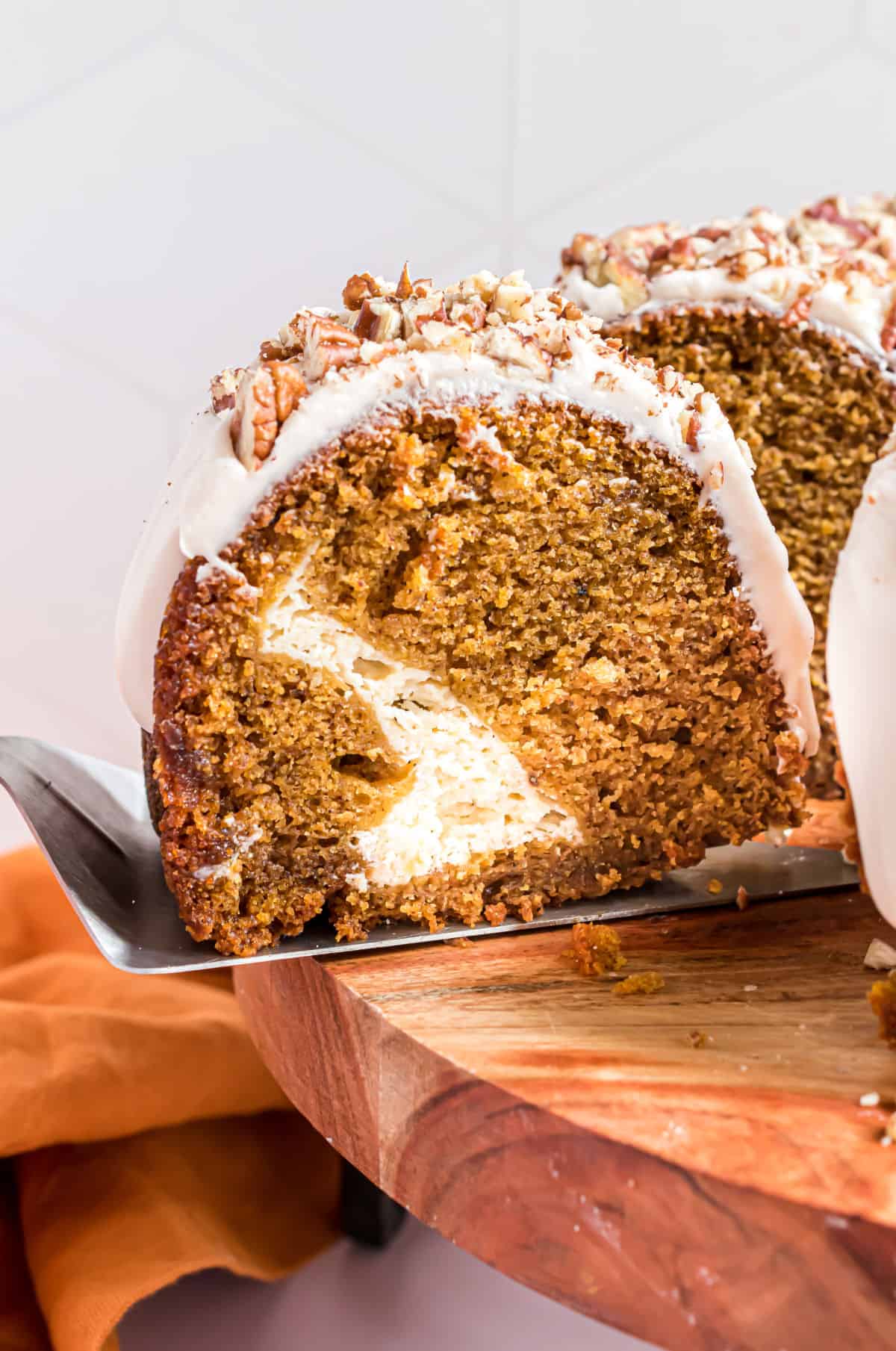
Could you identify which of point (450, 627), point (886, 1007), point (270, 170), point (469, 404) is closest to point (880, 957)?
point (886, 1007)

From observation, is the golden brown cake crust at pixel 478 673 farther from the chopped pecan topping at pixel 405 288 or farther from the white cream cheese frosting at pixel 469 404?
the chopped pecan topping at pixel 405 288

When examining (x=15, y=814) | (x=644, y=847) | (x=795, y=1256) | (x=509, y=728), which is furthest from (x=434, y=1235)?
(x=15, y=814)

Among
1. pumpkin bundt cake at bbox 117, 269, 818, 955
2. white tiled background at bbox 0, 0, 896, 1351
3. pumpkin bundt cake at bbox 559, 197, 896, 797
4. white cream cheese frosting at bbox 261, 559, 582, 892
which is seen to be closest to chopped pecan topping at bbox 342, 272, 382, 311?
pumpkin bundt cake at bbox 117, 269, 818, 955

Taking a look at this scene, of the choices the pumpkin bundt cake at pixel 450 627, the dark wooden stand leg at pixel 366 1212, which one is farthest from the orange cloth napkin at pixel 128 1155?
the pumpkin bundt cake at pixel 450 627

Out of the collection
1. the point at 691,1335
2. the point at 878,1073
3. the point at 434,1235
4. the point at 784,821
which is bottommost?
the point at 434,1235

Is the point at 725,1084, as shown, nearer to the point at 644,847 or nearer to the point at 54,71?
the point at 644,847

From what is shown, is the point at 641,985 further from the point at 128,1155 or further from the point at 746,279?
the point at 746,279
